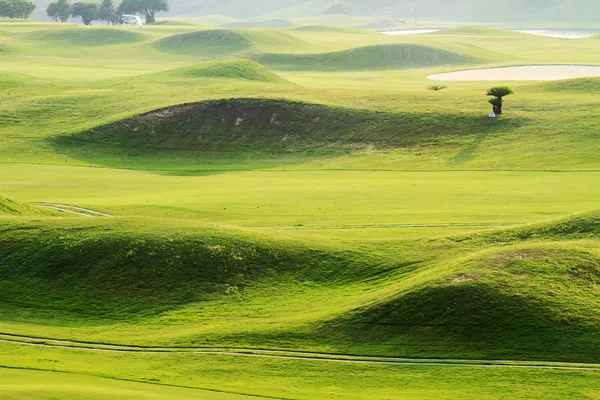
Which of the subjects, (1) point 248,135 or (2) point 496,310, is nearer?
(2) point 496,310

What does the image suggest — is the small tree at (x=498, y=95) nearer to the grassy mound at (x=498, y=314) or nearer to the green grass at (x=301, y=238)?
the green grass at (x=301, y=238)

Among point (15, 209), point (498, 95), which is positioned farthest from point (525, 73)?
point (15, 209)

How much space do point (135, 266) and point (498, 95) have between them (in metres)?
49.7

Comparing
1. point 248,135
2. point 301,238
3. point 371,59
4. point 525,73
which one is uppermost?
point 371,59

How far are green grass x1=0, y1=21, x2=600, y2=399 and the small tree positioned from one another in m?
1.28

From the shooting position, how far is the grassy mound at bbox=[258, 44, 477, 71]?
15275 centimetres

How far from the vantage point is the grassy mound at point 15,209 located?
45.1 meters

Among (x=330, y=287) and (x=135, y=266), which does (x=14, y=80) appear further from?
(x=330, y=287)

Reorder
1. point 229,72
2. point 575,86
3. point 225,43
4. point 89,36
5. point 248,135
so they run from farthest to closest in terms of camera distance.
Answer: point 89,36 → point 225,43 → point 229,72 → point 575,86 → point 248,135

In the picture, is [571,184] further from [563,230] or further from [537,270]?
[537,270]

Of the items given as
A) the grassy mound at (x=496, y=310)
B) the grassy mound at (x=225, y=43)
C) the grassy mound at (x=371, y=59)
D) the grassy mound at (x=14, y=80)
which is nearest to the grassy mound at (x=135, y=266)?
the grassy mound at (x=496, y=310)

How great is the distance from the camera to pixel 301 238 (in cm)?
4181

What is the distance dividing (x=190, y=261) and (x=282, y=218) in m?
11.1

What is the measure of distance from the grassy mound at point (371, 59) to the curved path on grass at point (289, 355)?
12066 centimetres
